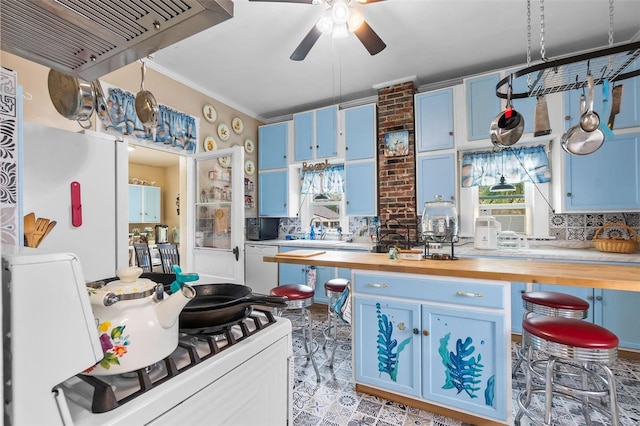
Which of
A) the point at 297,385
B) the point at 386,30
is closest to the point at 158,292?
the point at 297,385

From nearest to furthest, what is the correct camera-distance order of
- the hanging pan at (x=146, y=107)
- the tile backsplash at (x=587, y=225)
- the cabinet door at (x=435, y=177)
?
1. the hanging pan at (x=146, y=107)
2. the tile backsplash at (x=587, y=225)
3. the cabinet door at (x=435, y=177)

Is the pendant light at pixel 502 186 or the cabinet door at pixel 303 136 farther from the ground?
the cabinet door at pixel 303 136

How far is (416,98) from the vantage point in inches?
139

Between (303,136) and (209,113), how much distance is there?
4.36 feet

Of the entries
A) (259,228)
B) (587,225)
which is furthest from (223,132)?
(587,225)

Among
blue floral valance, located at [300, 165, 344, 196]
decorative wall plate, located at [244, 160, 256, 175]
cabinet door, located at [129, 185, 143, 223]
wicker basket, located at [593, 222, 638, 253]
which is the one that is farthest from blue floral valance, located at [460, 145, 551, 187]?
cabinet door, located at [129, 185, 143, 223]

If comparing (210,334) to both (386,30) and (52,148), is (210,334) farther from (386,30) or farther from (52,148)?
(386,30)

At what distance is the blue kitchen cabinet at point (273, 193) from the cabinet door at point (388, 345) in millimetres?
2735

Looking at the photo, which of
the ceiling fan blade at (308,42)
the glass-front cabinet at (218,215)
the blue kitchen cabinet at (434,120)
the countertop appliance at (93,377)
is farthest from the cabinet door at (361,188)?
the countertop appliance at (93,377)

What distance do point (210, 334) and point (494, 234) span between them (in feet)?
9.95

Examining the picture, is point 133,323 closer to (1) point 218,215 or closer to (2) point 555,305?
(2) point 555,305

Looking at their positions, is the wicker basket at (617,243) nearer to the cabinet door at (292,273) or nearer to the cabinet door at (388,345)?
the cabinet door at (388,345)

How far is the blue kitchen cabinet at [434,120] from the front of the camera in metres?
3.36

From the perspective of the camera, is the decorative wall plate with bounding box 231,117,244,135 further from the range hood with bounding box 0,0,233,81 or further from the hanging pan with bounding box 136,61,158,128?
the range hood with bounding box 0,0,233,81
